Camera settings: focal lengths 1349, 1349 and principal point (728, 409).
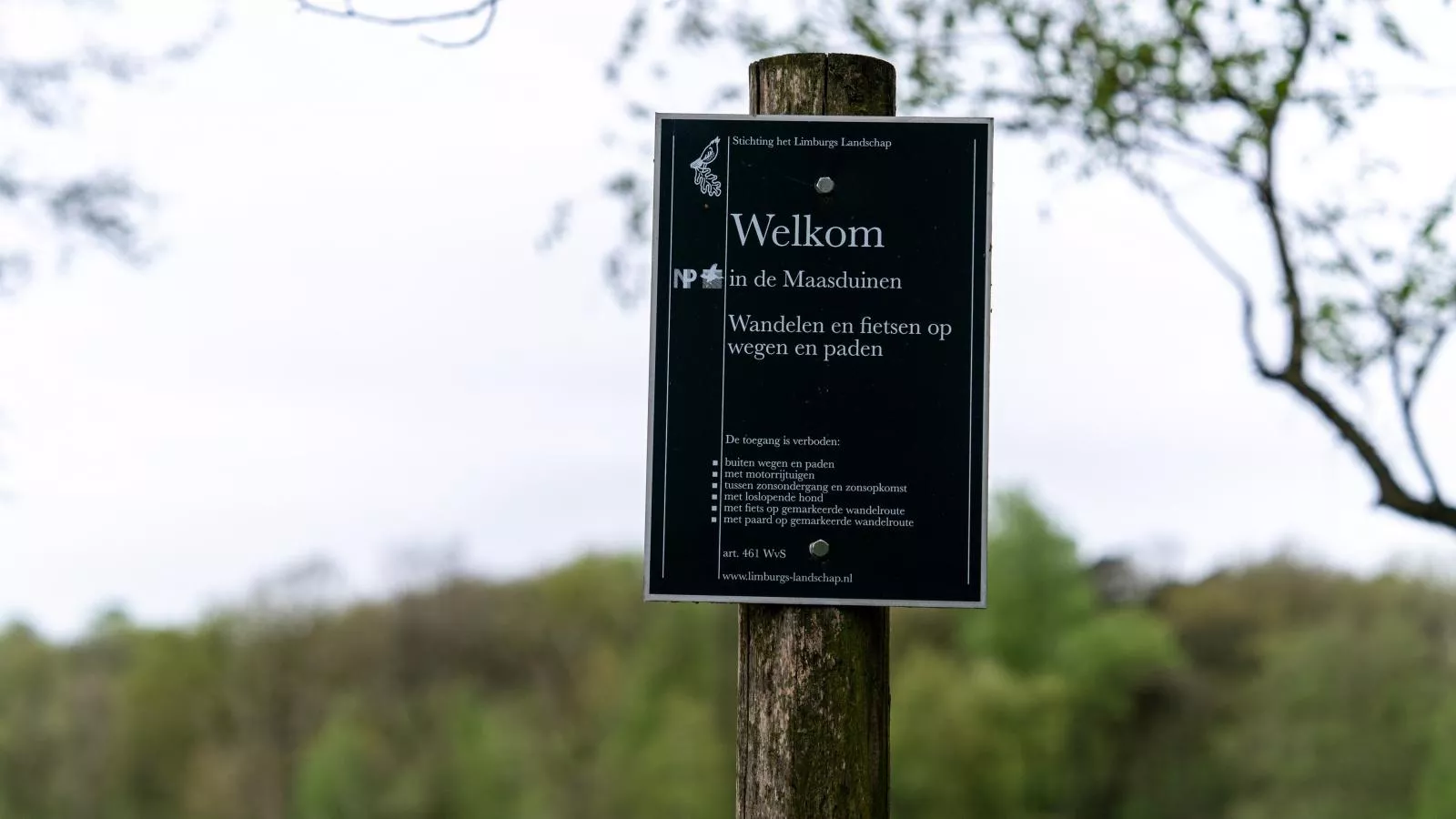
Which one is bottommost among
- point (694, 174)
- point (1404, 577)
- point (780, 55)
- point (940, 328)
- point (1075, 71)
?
point (1404, 577)

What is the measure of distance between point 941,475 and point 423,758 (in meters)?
24.2

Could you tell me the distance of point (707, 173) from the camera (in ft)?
8.58

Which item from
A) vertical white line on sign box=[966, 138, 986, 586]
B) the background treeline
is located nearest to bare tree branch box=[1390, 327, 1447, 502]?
vertical white line on sign box=[966, 138, 986, 586]

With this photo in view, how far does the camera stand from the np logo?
2.59 m

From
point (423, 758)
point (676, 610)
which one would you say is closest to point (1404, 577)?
point (676, 610)

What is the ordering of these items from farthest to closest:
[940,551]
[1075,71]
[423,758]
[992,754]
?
[423,758] < [992,754] < [1075,71] < [940,551]

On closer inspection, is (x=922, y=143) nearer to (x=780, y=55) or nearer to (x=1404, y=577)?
(x=780, y=55)

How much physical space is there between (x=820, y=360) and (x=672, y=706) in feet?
70.3

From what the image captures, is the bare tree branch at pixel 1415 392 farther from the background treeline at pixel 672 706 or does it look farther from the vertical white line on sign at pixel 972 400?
the background treeline at pixel 672 706

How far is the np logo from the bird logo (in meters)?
0.15

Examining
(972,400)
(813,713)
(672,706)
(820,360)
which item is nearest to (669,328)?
(820,360)

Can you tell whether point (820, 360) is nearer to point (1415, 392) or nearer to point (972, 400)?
point (972, 400)

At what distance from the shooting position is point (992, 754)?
21.7 m

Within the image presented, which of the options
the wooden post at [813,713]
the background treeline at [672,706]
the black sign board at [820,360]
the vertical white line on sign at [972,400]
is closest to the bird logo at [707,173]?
the black sign board at [820,360]
